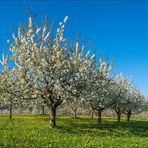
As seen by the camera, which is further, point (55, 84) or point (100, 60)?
point (100, 60)

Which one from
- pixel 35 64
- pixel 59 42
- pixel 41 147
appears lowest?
pixel 41 147

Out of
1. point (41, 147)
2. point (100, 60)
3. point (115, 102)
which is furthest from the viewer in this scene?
point (115, 102)

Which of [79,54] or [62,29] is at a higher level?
[62,29]

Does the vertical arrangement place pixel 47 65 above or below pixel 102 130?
above

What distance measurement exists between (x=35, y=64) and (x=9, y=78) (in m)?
4.38

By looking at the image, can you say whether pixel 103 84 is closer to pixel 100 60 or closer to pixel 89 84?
pixel 100 60

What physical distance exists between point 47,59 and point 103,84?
1290 centimetres

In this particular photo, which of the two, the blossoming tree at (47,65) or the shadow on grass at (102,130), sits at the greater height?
the blossoming tree at (47,65)

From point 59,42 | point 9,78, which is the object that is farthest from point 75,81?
point 9,78

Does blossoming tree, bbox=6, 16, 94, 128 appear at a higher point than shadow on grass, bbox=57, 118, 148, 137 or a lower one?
higher

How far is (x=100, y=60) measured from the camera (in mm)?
40719

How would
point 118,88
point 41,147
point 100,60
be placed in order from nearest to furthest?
point 41,147 < point 100,60 < point 118,88

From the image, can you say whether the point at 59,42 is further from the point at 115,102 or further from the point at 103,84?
the point at 115,102

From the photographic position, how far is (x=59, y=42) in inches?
1325
